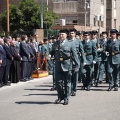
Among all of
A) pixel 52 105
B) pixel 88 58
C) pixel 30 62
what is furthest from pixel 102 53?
pixel 52 105

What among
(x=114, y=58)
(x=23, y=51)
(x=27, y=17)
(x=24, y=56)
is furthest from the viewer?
(x=27, y=17)

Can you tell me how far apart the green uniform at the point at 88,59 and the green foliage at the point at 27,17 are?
77.2ft

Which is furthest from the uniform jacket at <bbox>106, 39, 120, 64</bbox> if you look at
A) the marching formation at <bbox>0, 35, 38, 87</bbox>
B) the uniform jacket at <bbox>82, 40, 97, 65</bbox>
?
the marching formation at <bbox>0, 35, 38, 87</bbox>

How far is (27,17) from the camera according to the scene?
4147cm

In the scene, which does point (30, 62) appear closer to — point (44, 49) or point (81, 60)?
point (44, 49)

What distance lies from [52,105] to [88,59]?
375cm

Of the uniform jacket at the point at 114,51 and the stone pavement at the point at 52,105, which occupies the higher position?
the uniform jacket at the point at 114,51

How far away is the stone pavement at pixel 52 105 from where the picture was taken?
33.8ft

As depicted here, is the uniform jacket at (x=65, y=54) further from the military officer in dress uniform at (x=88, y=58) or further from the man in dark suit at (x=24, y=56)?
the man in dark suit at (x=24, y=56)

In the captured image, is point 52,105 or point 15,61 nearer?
point 52,105

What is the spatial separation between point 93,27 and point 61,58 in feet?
134

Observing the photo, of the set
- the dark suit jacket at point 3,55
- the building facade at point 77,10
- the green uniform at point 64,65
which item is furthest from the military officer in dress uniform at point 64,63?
the building facade at point 77,10

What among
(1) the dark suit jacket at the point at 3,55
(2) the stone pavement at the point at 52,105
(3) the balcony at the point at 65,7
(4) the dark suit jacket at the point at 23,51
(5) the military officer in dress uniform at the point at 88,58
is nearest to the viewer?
(2) the stone pavement at the point at 52,105

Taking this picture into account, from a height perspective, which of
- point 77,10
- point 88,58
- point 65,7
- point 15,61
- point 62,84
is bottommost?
point 62,84
